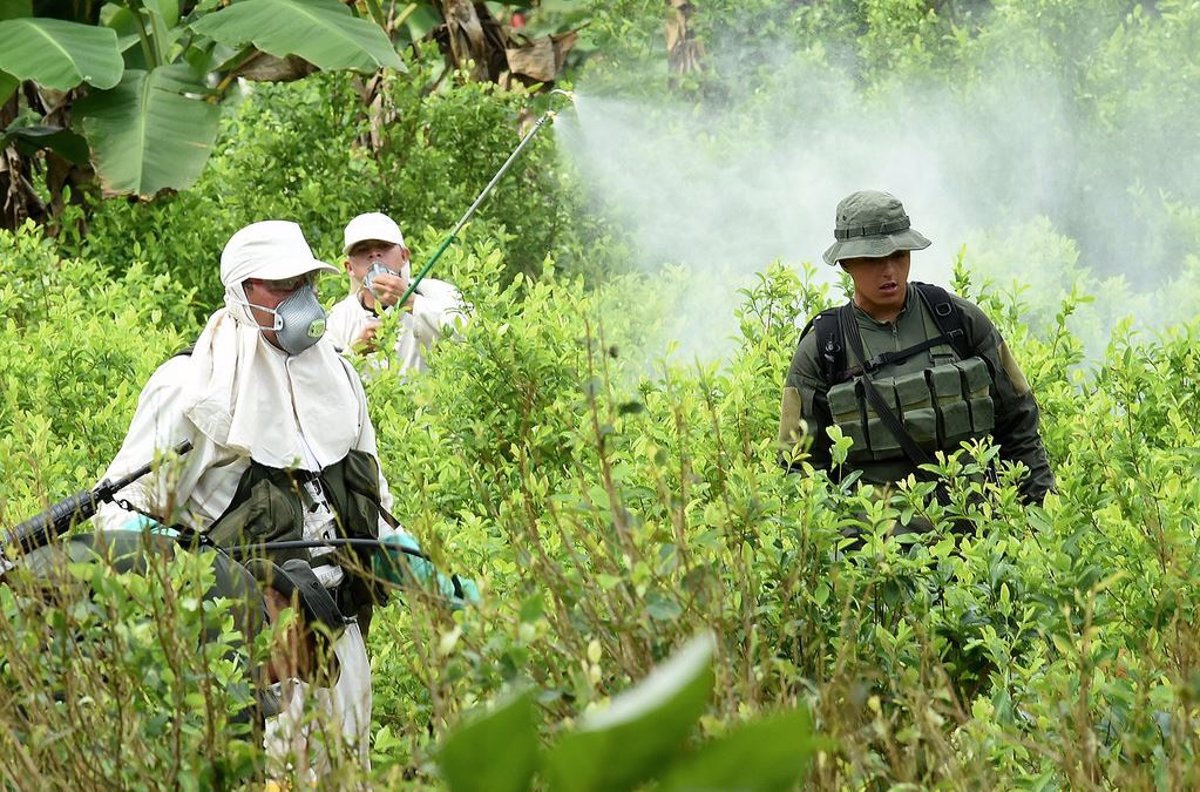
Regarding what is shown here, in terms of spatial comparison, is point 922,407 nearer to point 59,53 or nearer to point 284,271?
point 284,271

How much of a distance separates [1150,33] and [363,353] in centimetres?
683

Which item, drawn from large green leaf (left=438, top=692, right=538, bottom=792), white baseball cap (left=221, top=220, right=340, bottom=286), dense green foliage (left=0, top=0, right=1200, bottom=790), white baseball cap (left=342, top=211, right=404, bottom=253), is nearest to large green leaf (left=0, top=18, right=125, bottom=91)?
dense green foliage (left=0, top=0, right=1200, bottom=790)

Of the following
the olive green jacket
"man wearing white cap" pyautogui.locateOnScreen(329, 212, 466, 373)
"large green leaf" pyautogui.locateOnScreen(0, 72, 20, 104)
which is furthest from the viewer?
"large green leaf" pyautogui.locateOnScreen(0, 72, 20, 104)

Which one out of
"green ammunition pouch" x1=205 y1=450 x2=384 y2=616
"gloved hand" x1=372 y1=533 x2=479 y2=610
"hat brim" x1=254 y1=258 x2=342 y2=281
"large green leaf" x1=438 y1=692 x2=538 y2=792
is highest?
"large green leaf" x1=438 y1=692 x2=538 y2=792

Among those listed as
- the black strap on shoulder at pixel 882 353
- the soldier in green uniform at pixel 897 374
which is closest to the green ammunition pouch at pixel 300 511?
the soldier in green uniform at pixel 897 374

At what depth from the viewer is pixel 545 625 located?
282 centimetres

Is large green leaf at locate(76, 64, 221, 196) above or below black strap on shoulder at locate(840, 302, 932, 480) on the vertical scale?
above

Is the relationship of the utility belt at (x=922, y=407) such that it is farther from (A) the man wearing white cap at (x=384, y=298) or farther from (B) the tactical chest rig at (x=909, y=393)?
(A) the man wearing white cap at (x=384, y=298)

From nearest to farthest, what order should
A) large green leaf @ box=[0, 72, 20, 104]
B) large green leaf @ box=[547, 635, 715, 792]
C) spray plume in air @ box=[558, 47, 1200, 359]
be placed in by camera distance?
large green leaf @ box=[547, 635, 715, 792] → large green leaf @ box=[0, 72, 20, 104] → spray plume in air @ box=[558, 47, 1200, 359]

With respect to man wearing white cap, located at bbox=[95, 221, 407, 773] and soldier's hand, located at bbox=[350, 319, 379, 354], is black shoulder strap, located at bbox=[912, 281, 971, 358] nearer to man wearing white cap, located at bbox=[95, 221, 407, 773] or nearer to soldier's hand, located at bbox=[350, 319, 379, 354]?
man wearing white cap, located at bbox=[95, 221, 407, 773]

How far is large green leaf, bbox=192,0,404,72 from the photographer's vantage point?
1003 centimetres

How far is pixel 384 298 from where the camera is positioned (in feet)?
26.6

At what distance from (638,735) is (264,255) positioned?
13.0ft

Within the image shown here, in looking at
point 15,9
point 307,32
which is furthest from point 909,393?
point 15,9
